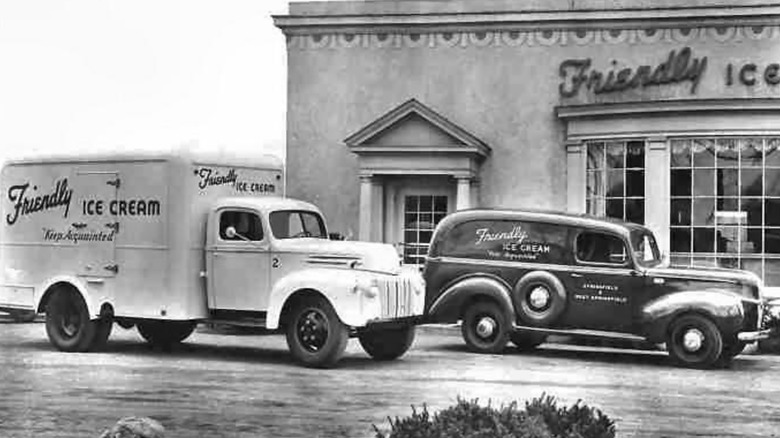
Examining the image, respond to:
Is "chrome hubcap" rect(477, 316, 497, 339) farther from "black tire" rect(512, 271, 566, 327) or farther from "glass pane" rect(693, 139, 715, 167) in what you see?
"glass pane" rect(693, 139, 715, 167)

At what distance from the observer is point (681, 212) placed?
16.8m

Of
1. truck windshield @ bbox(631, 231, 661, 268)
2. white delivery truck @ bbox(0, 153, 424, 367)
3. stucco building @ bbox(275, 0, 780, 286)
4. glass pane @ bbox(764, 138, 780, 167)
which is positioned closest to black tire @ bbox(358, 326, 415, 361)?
white delivery truck @ bbox(0, 153, 424, 367)

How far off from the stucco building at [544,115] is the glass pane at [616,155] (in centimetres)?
2

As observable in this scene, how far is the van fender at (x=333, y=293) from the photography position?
1195 centimetres

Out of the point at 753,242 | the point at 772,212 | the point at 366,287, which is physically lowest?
the point at 366,287

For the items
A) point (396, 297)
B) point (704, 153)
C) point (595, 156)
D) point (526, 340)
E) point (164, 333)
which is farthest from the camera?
point (595, 156)

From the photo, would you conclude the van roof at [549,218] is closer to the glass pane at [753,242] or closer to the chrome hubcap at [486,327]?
the chrome hubcap at [486,327]

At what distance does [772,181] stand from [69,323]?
9436mm

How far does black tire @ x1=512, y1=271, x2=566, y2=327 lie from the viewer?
1398 cm

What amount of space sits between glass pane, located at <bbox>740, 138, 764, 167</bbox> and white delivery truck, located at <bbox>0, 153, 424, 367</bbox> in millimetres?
5824

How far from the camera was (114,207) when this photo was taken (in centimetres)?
1340

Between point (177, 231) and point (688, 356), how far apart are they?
5730mm

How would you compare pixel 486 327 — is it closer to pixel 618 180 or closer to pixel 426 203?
pixel 618 180

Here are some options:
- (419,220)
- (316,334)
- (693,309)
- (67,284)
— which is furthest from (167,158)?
(419,220)
